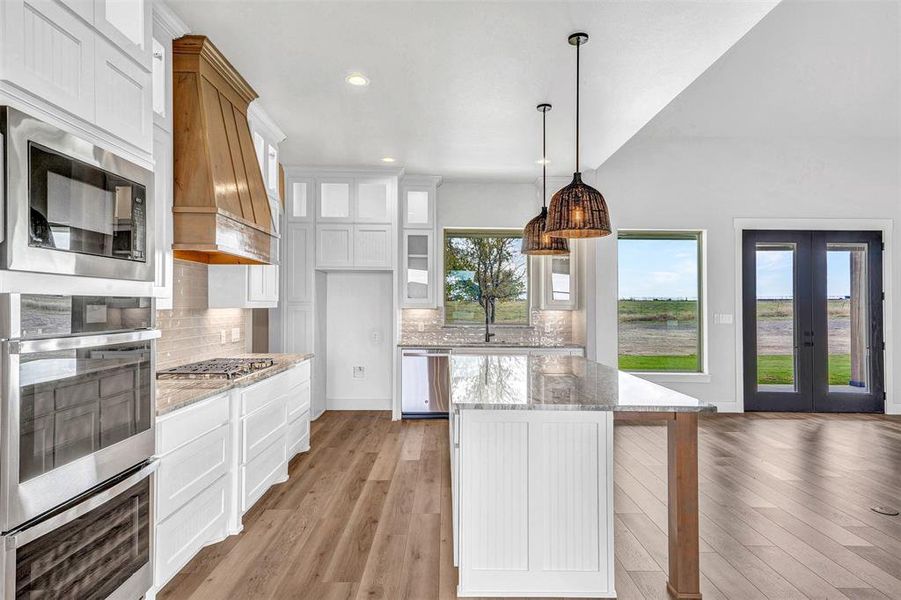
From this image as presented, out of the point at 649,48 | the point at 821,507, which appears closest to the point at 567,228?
the point at 649,48

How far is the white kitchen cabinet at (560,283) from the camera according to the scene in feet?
18.8

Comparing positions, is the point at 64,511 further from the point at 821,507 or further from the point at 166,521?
the point at 821,507

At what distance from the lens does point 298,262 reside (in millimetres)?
5320

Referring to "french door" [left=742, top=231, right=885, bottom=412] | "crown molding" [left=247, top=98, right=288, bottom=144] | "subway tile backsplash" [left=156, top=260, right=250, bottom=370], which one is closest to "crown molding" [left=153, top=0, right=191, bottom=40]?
"crown molding" [left=247, top=98, right=288, bottom=144]

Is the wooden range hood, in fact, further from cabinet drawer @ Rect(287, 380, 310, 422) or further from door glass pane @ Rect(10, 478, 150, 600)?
door glass pane @ Rect(10, 478, 150, 600)

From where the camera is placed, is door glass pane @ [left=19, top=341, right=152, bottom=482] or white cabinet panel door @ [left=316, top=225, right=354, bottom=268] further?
white cabinet panel door @ [left=316, top=225, right=354, bottom=268]

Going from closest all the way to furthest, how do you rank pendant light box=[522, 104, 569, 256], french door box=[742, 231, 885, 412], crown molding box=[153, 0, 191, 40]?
1. crown molding box=[153, 0, 191, 40]
2. pendant light box=[522, 104, 569, 256]
3. french door box=[742, 231, 885, 412]

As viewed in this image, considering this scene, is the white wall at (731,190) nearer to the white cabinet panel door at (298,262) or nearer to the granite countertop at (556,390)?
the granite countertop at (556,390)

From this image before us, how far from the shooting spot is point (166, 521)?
6.88 ft

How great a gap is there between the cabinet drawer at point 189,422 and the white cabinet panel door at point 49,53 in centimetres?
126

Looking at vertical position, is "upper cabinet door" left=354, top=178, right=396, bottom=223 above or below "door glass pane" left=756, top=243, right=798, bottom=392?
above

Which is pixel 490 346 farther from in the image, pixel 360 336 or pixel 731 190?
pixel 731 190

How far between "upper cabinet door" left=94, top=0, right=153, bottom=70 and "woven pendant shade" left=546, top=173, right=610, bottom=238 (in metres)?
1.99

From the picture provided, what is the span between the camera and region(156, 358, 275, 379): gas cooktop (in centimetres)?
278
